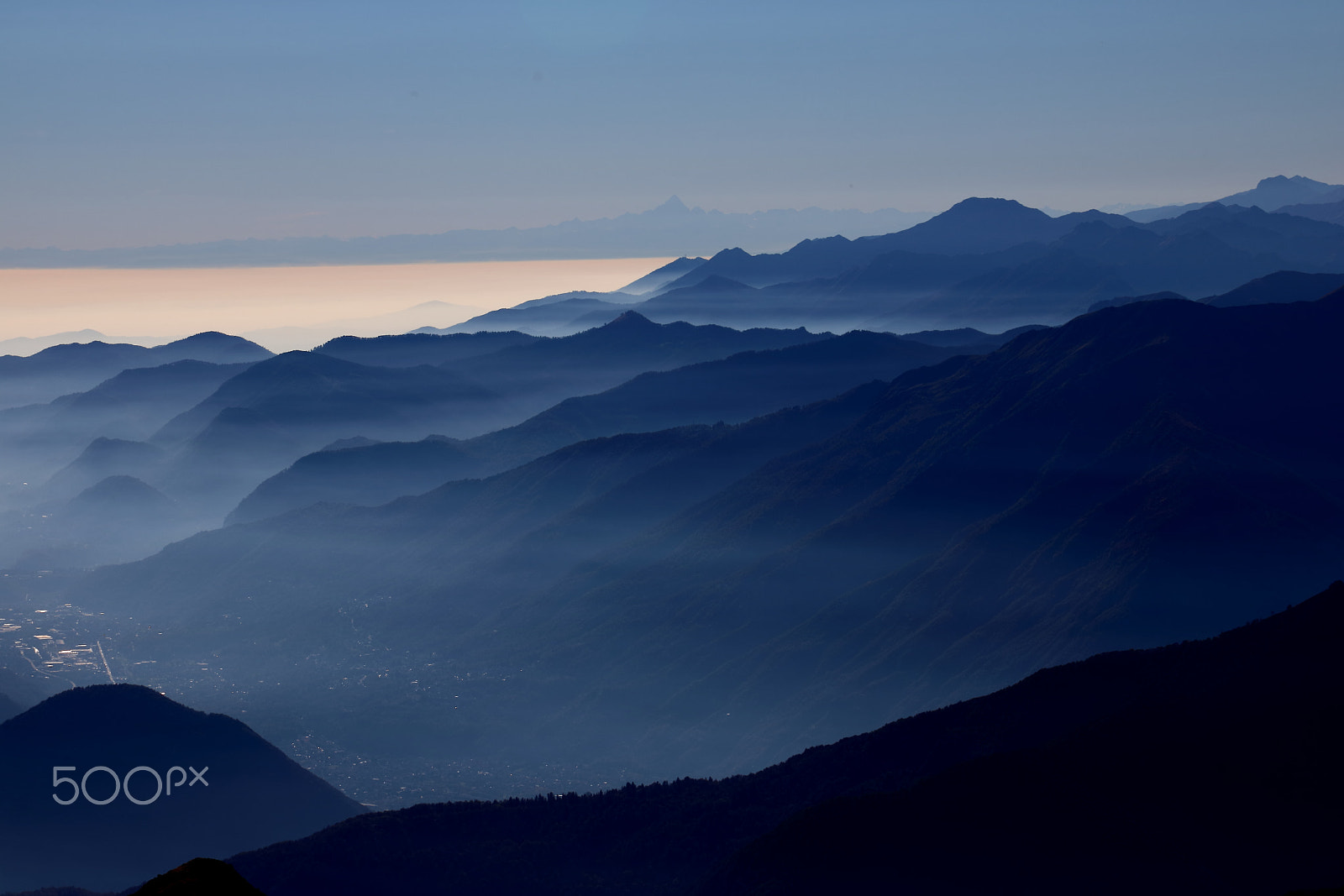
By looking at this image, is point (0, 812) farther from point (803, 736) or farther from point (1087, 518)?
point (1087, 518)

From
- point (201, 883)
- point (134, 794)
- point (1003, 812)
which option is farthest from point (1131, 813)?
point (134, 794)

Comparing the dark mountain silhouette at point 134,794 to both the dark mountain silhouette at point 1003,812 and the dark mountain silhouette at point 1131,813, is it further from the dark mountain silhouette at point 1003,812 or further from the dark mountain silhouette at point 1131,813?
the dark mountain silhouette at point 1131,813

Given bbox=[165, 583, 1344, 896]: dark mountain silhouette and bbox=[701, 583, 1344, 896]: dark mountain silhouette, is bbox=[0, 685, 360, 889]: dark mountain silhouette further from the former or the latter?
bbox=[701, 583, 1344, 896]: dark mountain silhouette

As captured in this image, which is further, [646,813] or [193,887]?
[646,813]

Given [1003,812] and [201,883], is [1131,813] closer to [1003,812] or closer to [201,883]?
[1003,812]

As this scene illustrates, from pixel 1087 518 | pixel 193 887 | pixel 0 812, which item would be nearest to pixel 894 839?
pixel 193 887

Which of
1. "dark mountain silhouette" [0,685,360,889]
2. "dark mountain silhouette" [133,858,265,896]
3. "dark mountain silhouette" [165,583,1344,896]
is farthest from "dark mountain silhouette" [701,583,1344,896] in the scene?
"dark mountain silhouette" [0,685,360,889]

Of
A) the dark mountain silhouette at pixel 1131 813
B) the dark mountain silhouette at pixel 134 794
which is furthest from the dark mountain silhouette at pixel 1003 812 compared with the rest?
the dark mountain silhouette at pixel 134 794
